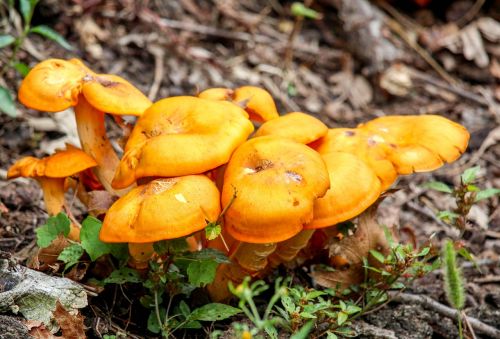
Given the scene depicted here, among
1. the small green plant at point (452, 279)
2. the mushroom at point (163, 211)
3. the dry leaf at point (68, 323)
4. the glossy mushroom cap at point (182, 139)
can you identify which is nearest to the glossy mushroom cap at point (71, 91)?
the glossy mushroom cap at point (182, 139)

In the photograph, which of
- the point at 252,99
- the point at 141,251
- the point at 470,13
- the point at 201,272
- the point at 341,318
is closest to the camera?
the point at 341,318

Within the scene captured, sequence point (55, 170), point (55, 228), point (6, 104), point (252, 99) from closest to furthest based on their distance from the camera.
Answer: point (55, 228), point (55, 170), point (252, 99), point (6, 104)

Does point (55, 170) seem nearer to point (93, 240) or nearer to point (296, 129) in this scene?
point (93, 240)

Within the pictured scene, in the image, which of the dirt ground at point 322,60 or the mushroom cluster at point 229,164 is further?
the dirt ground at point 322,60

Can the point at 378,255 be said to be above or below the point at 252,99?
below

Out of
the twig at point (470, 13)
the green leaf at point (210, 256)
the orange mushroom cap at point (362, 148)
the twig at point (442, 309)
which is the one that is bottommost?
the twig at point (442, 309)

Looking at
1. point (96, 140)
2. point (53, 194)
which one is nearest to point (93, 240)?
point (53, 194)

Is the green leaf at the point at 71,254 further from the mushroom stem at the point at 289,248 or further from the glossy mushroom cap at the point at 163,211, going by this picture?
the mushroom stem at the point at 289,248

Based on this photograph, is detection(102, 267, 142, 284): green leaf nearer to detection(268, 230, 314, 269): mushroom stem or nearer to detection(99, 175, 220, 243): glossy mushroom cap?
detection(99, 175, 220, 243): glossy mushroom cap
